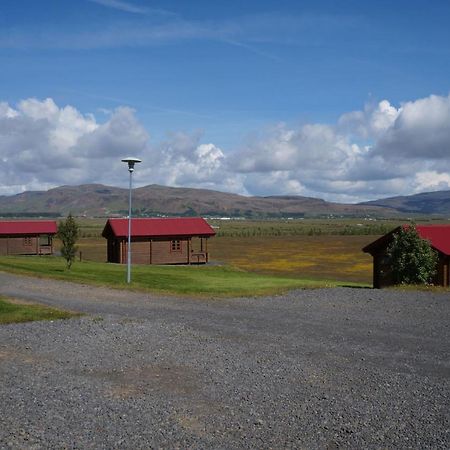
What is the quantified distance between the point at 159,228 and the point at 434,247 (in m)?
29.2

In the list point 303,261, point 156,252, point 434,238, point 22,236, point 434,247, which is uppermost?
point 434,238

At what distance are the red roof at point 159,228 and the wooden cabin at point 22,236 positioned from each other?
347 inches

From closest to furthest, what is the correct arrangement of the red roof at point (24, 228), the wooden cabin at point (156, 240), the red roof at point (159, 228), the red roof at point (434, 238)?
the red roof at point (434, 238)
the wooden cabin at point (156, 240)
the red roof at point (159, 228)
the red roof at point (24, 228)

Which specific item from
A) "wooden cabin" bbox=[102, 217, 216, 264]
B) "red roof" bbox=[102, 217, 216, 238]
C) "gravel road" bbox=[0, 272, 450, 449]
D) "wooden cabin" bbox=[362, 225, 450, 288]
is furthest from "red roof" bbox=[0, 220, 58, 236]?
"gravel road" bbox=[0, 272, 450, 449]

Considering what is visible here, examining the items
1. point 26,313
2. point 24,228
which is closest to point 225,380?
point 26,313

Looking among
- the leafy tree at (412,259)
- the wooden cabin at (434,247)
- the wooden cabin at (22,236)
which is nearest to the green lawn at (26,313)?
the leafy tree at (412,259)

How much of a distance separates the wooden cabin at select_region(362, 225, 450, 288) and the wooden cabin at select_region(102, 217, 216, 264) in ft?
70.9

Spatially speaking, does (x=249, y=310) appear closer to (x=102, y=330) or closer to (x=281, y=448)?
(x=102, y=330)

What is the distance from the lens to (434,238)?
33406 mm

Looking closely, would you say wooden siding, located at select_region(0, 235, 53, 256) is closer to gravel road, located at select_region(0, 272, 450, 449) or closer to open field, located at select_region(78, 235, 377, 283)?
open field, located at select_region(78, 235, 377, 283)

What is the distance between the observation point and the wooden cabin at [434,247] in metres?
32.1

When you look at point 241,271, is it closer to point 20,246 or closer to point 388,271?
point 388,271

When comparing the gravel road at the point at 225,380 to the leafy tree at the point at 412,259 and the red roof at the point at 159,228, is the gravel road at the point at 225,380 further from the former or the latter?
the red roof at the point at 159,228

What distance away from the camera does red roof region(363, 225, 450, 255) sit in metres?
32.4
